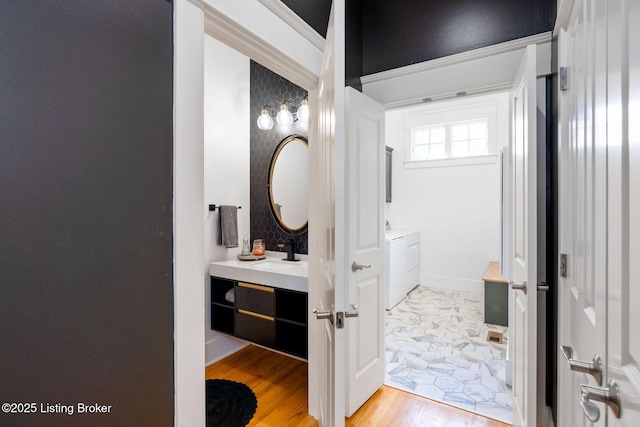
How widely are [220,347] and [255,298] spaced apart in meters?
0.76

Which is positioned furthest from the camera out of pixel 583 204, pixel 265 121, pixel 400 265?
pixel 400 265

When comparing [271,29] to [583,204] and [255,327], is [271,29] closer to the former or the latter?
[583,204]

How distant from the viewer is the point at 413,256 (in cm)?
459

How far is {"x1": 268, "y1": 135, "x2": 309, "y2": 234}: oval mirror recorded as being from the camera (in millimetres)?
2779

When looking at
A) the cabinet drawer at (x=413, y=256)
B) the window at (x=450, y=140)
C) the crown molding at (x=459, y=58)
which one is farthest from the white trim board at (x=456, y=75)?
the window at (x=450, y=140)

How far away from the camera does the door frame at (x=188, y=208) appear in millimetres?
1019

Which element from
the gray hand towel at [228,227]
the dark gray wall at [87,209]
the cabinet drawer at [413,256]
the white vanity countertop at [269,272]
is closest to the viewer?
the dark gray wall at [87,209]

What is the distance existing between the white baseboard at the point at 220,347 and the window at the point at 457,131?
3736 millimetres

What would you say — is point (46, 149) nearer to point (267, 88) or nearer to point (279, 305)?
point (279, 305)

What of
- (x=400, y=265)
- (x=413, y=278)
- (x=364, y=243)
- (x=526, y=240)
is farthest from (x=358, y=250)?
(x=413, y=278)

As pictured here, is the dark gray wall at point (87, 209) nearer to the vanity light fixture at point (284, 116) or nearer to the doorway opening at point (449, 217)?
the vanity light fixture at point (284, 116)

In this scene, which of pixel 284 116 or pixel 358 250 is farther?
pixel 284 116

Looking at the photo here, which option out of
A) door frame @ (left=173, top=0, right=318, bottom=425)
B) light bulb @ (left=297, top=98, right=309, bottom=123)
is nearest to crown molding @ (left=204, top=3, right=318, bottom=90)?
door frame @ (left=173, top=0, right=318, bottom=425)

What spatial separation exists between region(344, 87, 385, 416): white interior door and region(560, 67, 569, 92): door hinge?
39.9 inches
